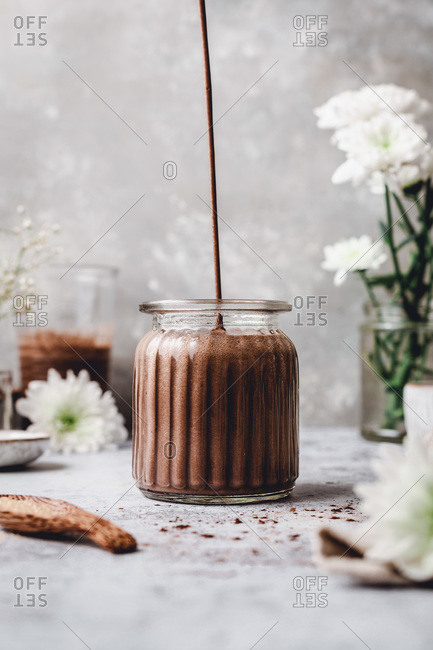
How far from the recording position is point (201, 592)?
52cm

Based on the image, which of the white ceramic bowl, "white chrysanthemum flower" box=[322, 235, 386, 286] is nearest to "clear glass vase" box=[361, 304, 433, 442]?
"white chrysanthemum flower" box=[322, 235, 386, 286]

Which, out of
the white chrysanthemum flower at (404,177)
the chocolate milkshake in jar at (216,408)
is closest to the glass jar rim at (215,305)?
the chocolate milkshake in jar at (216,408)

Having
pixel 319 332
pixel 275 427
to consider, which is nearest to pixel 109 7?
pixel 319 332

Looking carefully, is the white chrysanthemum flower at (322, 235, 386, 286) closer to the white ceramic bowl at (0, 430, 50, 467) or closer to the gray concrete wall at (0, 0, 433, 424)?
the gray concrete wall at (0, 0, 433, 424)

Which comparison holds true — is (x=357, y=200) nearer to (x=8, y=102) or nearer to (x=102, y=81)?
(x=102, y=81)

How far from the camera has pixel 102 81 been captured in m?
1.45

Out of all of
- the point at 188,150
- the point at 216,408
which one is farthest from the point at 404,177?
the point at 216,408

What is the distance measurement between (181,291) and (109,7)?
0.61m

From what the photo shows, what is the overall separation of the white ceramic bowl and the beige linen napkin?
1.89 feet

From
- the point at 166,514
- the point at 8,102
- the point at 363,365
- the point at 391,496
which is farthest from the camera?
the point at 8,102

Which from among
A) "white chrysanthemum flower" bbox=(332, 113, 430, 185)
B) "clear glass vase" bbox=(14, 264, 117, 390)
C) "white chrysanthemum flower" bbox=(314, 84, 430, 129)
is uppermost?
"white chrysanthemum flower" bbox=(314, 84, 430, 129)

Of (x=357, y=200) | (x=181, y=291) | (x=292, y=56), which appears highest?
(x=292, y=56)

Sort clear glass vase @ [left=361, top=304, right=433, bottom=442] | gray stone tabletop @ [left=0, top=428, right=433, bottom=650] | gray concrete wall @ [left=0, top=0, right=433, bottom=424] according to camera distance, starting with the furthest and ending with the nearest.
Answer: gray concrete wall @ [left=0, top=0, right=433, bottom=424] < clear glass vase @ [left=361, top=304, right=433, bottom=442] < gray stone tabletop @ [left=0, top=428, right=433, bottom=650]

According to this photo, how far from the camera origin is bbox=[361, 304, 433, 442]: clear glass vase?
4.09ft
